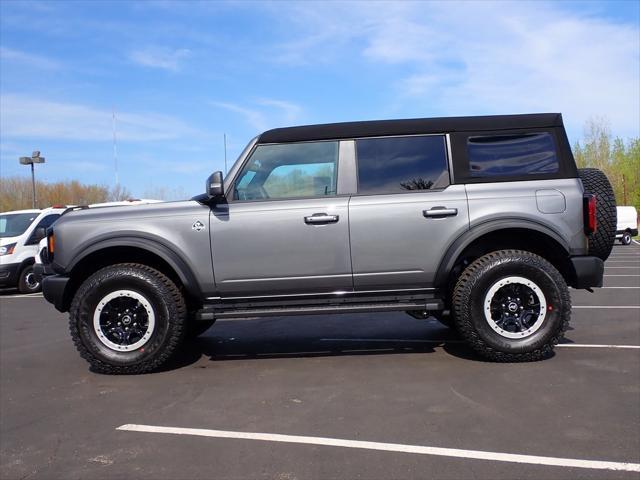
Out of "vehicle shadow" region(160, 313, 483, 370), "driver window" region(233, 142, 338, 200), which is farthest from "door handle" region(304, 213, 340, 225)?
"vehicle shadow" region(160, 313, 483, 370)

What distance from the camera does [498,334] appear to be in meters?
5.08

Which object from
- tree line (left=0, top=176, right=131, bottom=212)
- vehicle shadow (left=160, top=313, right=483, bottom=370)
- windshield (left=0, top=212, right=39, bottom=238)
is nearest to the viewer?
vehicle shadow (left=160, top=313, right=483, bottom=370)

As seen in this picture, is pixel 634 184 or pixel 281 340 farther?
pixel 634 184

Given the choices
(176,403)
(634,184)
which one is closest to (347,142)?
(176,403)

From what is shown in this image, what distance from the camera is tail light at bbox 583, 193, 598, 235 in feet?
16.6

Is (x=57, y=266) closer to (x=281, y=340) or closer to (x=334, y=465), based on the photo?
(x=281, y=340)

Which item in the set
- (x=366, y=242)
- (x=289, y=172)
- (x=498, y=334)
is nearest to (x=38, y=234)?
(x=289, y=172)

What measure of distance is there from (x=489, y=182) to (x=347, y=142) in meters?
1.35

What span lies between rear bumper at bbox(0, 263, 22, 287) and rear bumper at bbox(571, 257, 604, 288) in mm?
12247

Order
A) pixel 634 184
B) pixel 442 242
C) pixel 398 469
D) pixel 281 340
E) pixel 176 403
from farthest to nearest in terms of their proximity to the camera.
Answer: pixel 634 184, pixel 281 340, pixel 442 242, pixel 176 403, pixel 398 469

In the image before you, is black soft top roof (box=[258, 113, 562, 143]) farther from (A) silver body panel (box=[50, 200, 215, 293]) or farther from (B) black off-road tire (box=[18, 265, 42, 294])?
(B) black off-road tire (box=[18, 265, 42, 294])

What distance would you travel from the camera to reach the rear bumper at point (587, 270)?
16.7 ft

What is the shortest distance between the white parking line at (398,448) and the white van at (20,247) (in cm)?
1078

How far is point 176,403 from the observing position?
4.35 m
